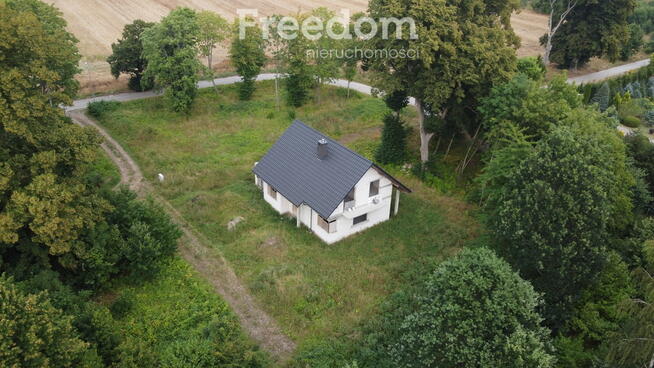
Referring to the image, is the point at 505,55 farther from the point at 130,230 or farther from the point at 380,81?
the point at 130,230

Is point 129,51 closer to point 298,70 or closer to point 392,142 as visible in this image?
point 298,70

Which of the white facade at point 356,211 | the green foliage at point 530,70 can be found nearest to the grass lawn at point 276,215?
the white facade at point 356,211

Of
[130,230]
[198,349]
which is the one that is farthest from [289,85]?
[198,349]

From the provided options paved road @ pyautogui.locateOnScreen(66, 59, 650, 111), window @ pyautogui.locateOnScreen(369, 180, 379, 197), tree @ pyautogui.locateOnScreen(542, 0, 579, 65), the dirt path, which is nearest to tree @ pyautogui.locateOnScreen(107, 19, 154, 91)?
paved road @ pyautogui.locateOnScreen(66, 59, 650, 111)

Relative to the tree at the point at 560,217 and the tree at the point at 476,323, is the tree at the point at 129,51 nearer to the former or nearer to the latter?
the tree at the point at 560,217

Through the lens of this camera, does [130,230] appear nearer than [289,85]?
Yes

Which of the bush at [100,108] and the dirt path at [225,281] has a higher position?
the bush at [100,108]
